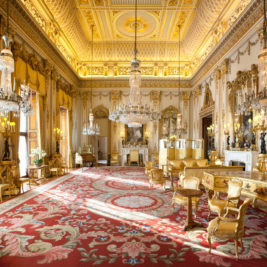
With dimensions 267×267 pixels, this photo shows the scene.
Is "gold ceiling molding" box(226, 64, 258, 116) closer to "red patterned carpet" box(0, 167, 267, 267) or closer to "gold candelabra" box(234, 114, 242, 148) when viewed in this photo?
"gold candelabra" box(234, 114, 242, 148)

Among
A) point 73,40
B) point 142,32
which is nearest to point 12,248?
point 73,40

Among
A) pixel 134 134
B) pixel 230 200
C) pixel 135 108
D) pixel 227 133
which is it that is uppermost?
pixel 135 108

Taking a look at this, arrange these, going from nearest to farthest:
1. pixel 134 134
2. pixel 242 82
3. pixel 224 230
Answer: pixel 224 230, pixel 242 82, pixel 134 134

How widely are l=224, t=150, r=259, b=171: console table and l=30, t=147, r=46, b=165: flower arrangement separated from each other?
7304 mm

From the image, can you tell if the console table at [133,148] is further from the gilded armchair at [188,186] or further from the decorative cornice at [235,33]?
the gilded armchair at [188,186]

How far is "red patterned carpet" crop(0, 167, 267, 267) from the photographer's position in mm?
2756

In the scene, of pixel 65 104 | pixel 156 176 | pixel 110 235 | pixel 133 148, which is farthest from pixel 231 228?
pixel 133 148

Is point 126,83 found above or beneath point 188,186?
above

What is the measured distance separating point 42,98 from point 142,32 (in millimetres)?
7087

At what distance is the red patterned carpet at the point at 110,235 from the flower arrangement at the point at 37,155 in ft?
7.58

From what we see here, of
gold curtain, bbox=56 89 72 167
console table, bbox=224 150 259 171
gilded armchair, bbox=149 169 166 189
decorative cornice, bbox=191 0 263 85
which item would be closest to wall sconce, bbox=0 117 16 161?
gilded armchair, bbox=149 169 166 189

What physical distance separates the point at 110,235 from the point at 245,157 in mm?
5264

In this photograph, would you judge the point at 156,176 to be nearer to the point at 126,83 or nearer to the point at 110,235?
the point at 110,235

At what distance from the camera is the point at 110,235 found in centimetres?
344
